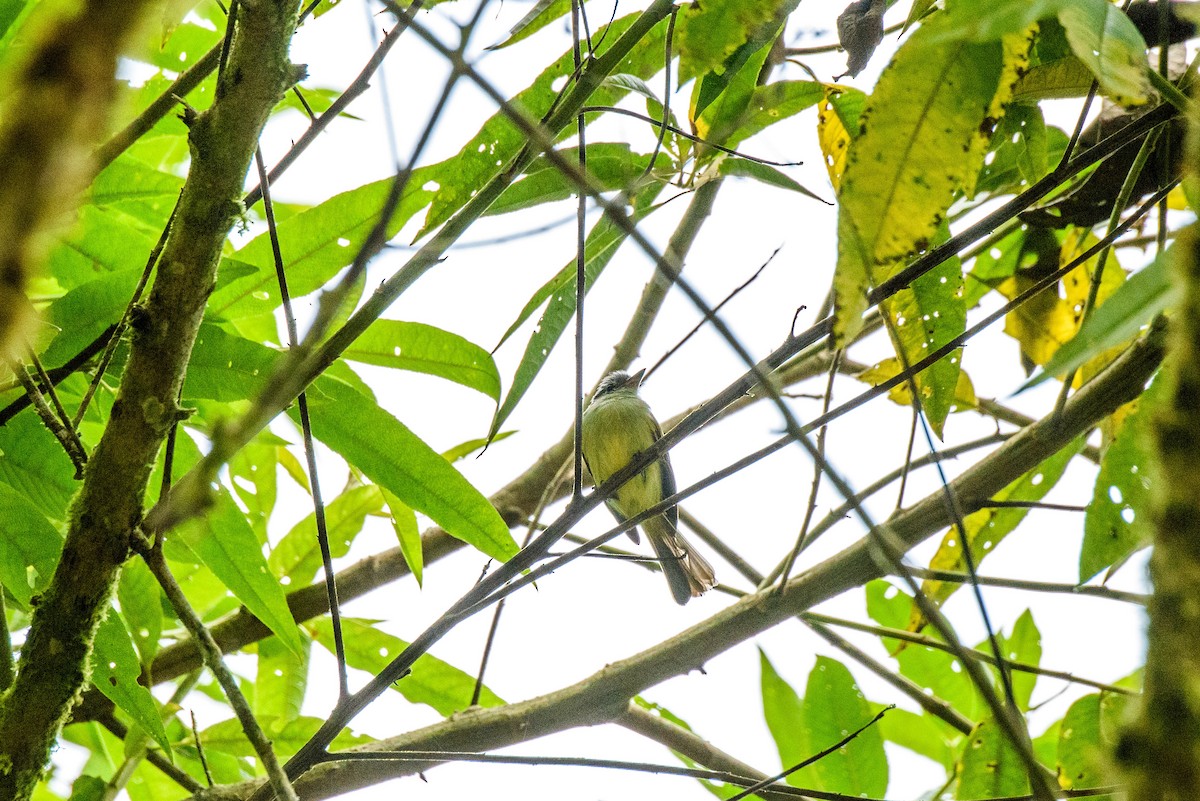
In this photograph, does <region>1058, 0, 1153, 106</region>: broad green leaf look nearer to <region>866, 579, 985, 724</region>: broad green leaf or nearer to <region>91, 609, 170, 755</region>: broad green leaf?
<region>91, 609, 170, 755</region>: broad green leaf

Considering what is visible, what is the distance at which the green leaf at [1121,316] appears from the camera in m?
0.81

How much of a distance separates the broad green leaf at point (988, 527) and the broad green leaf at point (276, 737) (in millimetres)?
1347

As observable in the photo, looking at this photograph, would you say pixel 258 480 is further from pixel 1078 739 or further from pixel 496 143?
pixel 1078 739

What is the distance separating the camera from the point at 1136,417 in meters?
1.72

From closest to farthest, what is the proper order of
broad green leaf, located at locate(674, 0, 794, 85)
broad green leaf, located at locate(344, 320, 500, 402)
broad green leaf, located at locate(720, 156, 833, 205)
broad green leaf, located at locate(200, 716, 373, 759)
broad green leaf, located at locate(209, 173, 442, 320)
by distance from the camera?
broad green leaf, located at locate(674, 0, 794, 85), broad green leaf, located at locate(720, 156, 833, 205), broad green leaf, located at locate(209, 173, 442, 320), broad green leaf, located at locate(344, 320, 500, 402), broad green leaf, located at locate(200, 716, 373, 759)

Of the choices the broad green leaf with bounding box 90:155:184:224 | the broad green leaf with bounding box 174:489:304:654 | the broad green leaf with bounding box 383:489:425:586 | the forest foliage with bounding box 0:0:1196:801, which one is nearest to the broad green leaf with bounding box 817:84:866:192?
the forest foliage with bounding box 0:0:1196:801

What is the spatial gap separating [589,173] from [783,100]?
350 mm

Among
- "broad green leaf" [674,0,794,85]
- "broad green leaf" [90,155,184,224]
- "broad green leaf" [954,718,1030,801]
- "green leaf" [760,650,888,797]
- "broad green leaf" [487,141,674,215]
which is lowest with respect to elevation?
"broad green leaf" [954,718,1030,801]

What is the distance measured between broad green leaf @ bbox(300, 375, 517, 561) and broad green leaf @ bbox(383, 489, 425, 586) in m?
0.22

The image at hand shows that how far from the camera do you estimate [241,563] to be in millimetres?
1731

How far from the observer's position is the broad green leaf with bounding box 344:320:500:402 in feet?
6.41

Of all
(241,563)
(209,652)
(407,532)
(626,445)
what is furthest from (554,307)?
(626,445)

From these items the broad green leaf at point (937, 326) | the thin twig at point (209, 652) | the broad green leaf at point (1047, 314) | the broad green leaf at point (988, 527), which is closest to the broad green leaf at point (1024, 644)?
the broad green leaf at point (988, 527)

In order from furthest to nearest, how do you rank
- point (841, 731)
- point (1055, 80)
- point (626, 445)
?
1. point (626, 445)
2. point (841, 731)
3. point (1055, 80)
